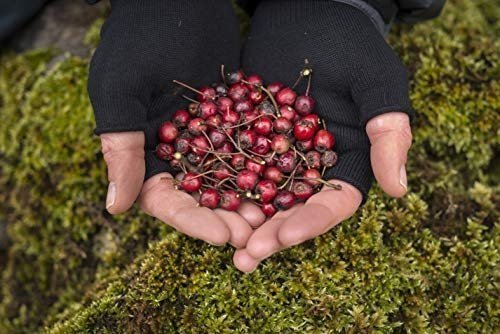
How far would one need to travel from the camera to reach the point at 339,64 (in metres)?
2.69

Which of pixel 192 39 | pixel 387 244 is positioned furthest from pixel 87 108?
pixel 387 244

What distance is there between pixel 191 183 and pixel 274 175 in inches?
16.3

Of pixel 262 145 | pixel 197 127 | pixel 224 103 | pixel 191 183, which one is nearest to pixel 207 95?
pixel 224 103

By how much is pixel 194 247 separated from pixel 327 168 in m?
0.80

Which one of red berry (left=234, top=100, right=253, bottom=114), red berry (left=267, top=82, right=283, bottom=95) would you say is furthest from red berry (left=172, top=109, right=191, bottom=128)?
red berry (left=267, top=82, right=283, bottom=95)

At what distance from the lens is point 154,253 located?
106 inches

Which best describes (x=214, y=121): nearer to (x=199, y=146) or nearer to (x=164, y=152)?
(x=199, y=146)

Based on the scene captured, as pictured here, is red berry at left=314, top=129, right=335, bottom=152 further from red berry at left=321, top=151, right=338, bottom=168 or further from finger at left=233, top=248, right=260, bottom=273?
finger at left=233, top=248, right=260, bottom=273

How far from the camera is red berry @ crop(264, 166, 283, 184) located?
256cm

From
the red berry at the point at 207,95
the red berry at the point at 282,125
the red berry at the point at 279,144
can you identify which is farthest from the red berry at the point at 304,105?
the red berry at the point at 207,95

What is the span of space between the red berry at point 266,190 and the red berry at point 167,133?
0.55 m

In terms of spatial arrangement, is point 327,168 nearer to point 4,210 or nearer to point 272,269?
point 272,269

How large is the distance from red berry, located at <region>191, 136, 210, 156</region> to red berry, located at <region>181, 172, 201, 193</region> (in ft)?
0.51

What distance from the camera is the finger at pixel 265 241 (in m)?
2.22
